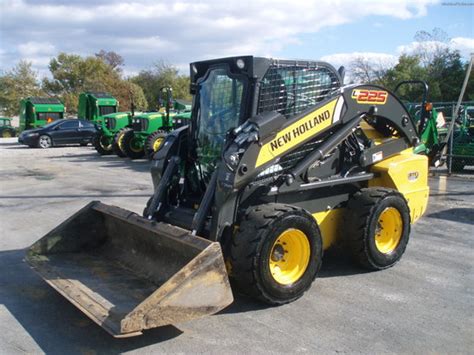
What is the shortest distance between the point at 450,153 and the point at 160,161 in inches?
376

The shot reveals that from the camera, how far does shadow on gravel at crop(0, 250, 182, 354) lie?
3930mm

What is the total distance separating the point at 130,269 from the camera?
5031mm

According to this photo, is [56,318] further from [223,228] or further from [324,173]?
[324,173]

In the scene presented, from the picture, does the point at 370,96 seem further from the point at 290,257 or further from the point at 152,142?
the point at 152,142

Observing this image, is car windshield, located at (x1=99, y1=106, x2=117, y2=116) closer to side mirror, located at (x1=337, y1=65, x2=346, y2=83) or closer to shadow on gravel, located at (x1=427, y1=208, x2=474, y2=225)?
shadow on gravel, located at (x1=427, y1=208, x2=474, y2=225)

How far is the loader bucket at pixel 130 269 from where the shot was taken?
12.1ft

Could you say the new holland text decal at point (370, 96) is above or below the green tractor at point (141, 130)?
above

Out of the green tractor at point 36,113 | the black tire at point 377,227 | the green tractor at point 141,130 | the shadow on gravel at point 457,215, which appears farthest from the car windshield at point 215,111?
the green tractor at point 36,113

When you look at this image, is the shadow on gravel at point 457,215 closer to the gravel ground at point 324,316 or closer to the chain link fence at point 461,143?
the gravel ground at point 324,316

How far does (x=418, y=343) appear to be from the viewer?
398 cm

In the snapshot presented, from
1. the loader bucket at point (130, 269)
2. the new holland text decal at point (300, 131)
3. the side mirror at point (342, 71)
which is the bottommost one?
the loader bucket at point (130, 269)

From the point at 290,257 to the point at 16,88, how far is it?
5111 centimetres

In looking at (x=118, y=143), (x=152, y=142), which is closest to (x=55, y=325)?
(x=152, y=142)

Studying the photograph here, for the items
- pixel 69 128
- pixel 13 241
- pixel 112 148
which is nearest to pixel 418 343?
pixel 13 241
